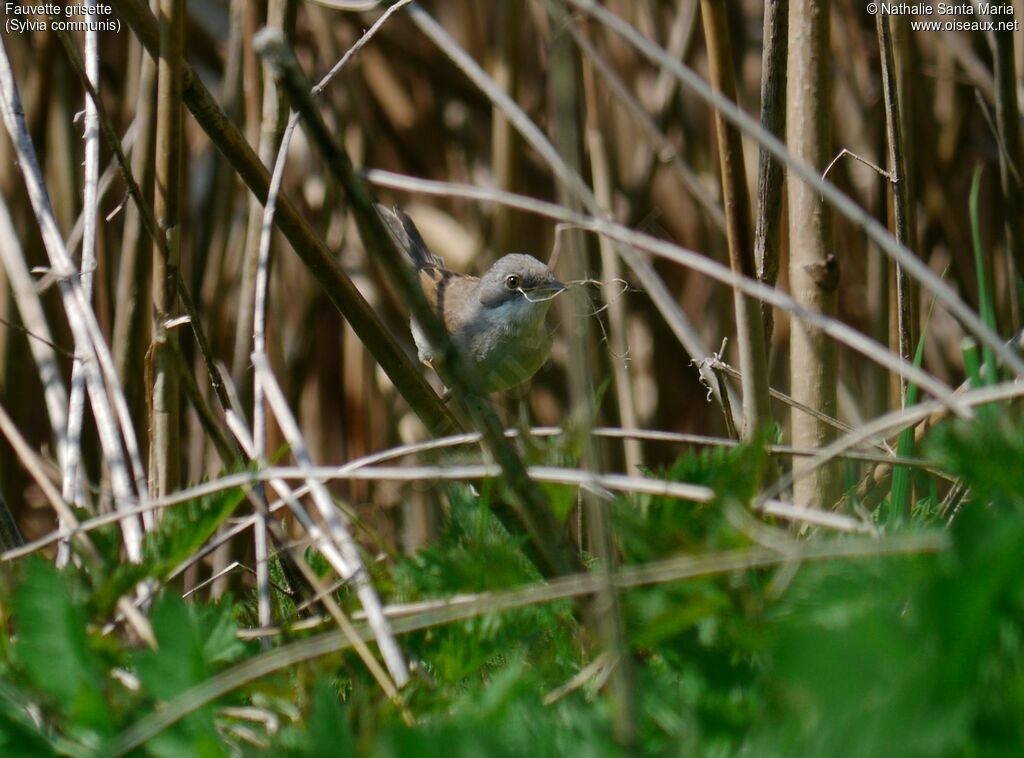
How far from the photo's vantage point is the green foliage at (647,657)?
0.47 meters

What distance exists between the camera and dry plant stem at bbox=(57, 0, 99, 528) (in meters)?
1.35

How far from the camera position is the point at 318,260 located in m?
1.15

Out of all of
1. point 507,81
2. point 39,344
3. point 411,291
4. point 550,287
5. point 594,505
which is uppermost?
point 507,81

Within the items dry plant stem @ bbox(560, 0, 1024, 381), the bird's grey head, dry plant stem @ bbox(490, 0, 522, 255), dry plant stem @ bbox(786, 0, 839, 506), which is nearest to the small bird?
the bird's grey head

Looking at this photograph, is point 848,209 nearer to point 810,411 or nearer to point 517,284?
point 810,411

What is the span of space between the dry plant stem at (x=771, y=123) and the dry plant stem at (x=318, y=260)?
0.47 metres

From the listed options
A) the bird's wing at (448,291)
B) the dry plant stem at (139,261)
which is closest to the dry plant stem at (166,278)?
the dry plant stem at (139,261)

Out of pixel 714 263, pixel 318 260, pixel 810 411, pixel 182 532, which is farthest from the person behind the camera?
pixel 810 411

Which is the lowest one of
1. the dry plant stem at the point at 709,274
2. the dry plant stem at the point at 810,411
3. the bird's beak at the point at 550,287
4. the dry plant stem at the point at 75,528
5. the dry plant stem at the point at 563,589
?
the bird's beak at the point at 550,287

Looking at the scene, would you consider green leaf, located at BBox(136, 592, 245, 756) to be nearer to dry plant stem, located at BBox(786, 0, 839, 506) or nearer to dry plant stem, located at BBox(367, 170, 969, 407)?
dry plant stem, located at BBox(367, 170, 969, 407)

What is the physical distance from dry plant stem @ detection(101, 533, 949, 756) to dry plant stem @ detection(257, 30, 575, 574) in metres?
0.05

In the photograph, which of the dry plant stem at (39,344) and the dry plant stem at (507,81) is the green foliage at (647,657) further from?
the dry plant stem at (507,81)

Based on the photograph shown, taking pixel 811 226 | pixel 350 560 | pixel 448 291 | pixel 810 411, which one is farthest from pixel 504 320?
pixel 350 560

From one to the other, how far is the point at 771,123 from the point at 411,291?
2.88ft
